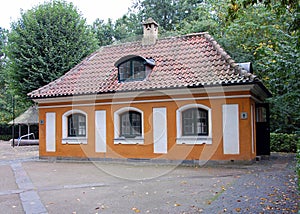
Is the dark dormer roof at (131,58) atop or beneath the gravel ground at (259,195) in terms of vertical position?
atop

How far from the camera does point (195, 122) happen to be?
1370cm

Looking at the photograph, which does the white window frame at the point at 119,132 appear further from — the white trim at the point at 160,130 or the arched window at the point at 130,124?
the white trim at the point at 160,130

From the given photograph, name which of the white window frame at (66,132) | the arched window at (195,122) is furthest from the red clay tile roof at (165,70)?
the arched window at (195,122)

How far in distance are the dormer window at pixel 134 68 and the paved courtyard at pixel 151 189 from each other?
412 centimetres

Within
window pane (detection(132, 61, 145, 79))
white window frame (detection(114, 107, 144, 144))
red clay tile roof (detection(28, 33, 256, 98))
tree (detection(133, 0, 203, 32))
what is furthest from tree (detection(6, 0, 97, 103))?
tree (detection(133, 0, 203, 32))

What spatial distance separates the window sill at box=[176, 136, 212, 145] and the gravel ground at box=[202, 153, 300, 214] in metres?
2.62

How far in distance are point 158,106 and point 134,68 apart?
233cm

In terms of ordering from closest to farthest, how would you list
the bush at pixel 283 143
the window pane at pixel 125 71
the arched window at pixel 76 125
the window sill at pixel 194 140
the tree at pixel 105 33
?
the window sill at pixel 194 140 → the window pane at pixel 125 71 → the arched window at pixel 76 125 → the bush at pixel 283 143 → the tree at pixel 105 33

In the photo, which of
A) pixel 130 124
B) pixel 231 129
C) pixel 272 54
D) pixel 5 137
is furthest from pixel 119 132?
pixel 5 137

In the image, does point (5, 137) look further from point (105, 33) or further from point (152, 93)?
point (152, 93)

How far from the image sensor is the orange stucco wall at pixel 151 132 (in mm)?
12789

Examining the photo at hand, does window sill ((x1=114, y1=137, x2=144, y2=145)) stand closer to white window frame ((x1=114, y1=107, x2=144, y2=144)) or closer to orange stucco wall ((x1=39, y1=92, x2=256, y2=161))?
white window frame ((x1=114, y1=107, x2=144, y2=144))

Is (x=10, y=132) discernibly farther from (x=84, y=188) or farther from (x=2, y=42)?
(x=84, y=188)

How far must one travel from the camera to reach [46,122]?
53.7 feet
